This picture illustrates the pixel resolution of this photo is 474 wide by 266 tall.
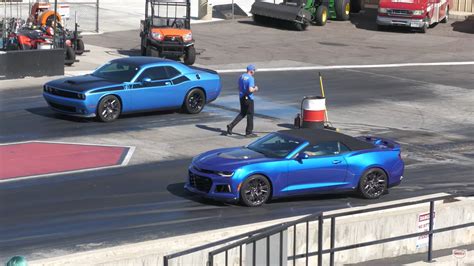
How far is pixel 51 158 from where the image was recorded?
20.1 metres

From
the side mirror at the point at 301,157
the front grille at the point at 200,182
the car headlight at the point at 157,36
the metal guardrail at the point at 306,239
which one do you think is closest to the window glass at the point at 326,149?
the side mirror at the point at 301,157

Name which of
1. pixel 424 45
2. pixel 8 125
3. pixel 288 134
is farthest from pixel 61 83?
pixel 424 45

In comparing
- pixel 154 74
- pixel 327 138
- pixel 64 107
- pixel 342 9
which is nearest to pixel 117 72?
pixel 154 74

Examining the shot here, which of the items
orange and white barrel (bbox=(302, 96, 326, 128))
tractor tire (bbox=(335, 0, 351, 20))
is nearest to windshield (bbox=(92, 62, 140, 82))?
orange and white barrel (bbox=(302, 96, 326, 128))

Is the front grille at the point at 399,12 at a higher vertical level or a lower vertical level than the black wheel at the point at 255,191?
higher

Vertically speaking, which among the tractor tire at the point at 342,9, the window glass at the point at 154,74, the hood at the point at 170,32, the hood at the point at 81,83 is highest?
the tractor tire at the point at 342,9

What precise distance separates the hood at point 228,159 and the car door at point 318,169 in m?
0.52

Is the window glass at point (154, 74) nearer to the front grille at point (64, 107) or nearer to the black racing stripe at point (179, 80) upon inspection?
the black racing stripe at point (179, 80)

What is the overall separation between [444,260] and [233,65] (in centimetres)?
2136

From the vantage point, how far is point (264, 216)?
16.4 m

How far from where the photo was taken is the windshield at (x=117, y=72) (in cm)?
2377

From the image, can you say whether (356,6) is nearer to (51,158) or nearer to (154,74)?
(154,74)

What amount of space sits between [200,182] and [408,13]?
1112 inches

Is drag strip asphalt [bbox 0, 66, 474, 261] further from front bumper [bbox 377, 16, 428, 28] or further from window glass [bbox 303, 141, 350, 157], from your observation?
front bumper [bbox 377, 16, 428, 28]
